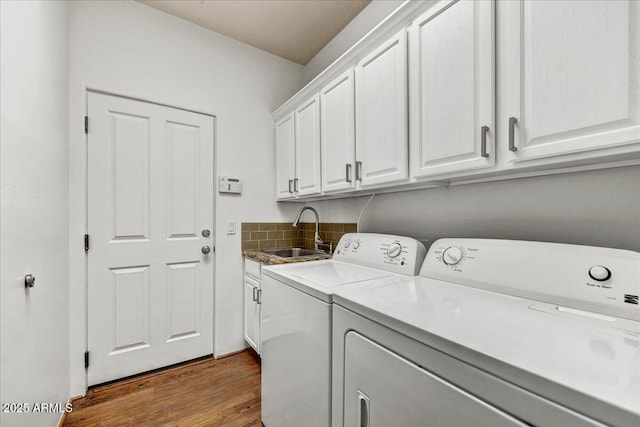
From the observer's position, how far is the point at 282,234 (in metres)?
2.65

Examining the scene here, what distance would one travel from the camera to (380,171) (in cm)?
144

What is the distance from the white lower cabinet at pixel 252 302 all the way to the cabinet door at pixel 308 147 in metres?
0.74

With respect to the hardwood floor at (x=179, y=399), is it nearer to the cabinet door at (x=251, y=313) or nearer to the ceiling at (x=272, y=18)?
the cabinet door at (x=251, y=313)

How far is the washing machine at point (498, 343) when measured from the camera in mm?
479

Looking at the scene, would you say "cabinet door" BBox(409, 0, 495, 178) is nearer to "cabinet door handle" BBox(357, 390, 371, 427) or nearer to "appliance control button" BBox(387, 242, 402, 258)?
"appliance control button" BBox(387, 242, 402, 258)

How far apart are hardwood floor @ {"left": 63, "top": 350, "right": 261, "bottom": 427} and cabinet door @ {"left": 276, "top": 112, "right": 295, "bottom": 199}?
59.1 inches

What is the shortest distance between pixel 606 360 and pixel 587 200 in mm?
715

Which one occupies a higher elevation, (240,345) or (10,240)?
(10,240)

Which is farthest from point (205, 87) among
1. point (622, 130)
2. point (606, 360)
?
point (606, 360)

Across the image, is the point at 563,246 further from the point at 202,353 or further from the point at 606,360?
the point at 202,353

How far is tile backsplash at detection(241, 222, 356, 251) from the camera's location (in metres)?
2.32

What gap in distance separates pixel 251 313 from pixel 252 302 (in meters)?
0.10

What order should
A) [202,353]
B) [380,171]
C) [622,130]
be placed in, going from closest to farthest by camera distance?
[622,130] < [380,171] < [202,353]

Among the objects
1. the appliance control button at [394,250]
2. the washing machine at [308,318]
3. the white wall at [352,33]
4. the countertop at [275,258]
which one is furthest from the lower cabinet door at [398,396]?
the white wall at [352,33]
